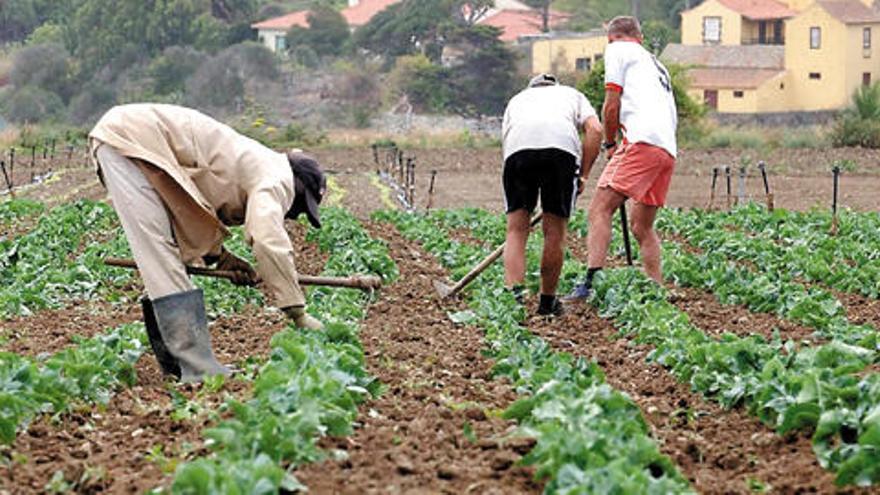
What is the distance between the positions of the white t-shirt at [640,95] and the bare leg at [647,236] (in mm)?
442

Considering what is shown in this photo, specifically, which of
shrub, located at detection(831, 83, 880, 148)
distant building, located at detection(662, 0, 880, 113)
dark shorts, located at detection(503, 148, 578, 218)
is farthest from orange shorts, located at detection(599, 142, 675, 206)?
distant building, located at detection(662, 0, 880, 113)

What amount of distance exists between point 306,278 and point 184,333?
97 centimetres

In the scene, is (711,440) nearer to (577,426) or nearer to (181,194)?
(577,426)

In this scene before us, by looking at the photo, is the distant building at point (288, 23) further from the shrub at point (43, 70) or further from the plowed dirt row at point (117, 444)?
the plowed dirt row at point (117, 444)

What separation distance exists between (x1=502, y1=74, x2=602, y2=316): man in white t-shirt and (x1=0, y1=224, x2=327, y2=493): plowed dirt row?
3.11 meters

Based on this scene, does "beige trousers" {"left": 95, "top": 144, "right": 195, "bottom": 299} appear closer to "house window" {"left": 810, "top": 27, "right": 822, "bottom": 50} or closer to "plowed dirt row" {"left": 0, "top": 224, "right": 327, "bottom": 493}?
"plowed dirt row" {"left": 0, "top": 224, "right": 327, "bottom": 493}

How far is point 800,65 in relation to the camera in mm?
64625

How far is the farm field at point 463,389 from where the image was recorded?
5.27 m

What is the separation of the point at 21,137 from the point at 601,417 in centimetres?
4706

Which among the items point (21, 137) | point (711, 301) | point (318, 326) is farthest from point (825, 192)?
point (21, 137)

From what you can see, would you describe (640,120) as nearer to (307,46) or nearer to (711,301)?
(711,301)

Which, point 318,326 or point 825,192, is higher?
point 318,326

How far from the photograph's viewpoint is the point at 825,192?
29031mm

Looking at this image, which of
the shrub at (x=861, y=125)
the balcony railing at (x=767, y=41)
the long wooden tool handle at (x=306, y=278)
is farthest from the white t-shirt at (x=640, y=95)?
the balcony railing at (x=767, y=41)
